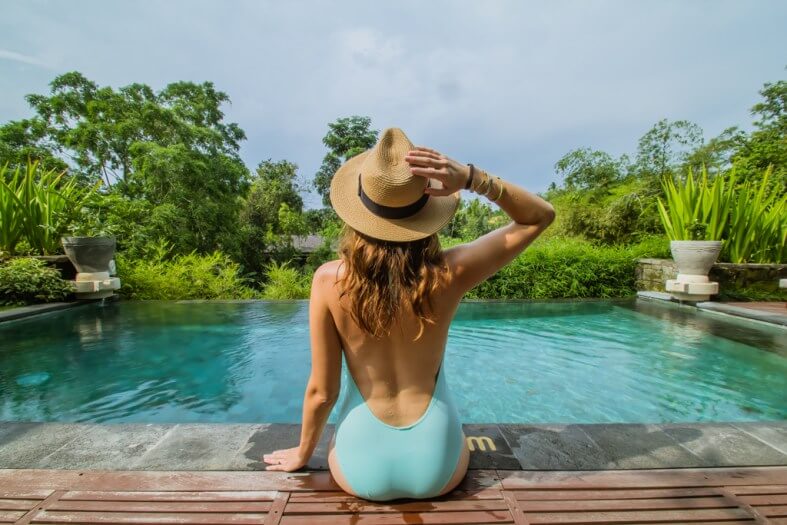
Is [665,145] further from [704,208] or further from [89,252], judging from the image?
[89,252]

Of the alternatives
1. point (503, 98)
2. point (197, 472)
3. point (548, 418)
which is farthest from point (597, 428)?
point (503, 98)

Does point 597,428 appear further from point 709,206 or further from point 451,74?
point 451,74

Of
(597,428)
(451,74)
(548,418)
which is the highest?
(451,74)

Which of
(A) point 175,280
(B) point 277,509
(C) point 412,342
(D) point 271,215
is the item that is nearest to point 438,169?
(C) point 412,342

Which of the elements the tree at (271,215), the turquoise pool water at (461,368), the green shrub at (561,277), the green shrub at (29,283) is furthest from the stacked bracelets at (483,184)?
the tree at (271,215)

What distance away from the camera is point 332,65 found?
27.2 ft

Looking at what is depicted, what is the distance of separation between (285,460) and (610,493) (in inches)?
48.1

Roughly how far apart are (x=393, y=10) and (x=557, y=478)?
673 centimetres

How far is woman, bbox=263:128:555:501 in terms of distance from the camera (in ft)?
3.39

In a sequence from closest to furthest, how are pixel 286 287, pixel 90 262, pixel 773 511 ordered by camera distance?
pixel 773 511 → pixel 90 262 → pixel 286 287

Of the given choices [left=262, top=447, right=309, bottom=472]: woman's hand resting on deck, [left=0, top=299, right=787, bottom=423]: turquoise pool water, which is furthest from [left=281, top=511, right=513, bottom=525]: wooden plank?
[left=0, top=299, right=787, bottom=423]: turquoise pool water

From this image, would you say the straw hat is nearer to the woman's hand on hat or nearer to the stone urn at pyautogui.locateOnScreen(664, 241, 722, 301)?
the woman's hand on hat

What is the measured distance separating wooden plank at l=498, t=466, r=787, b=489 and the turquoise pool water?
4.65 feet

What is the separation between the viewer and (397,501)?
1238 millimetres
